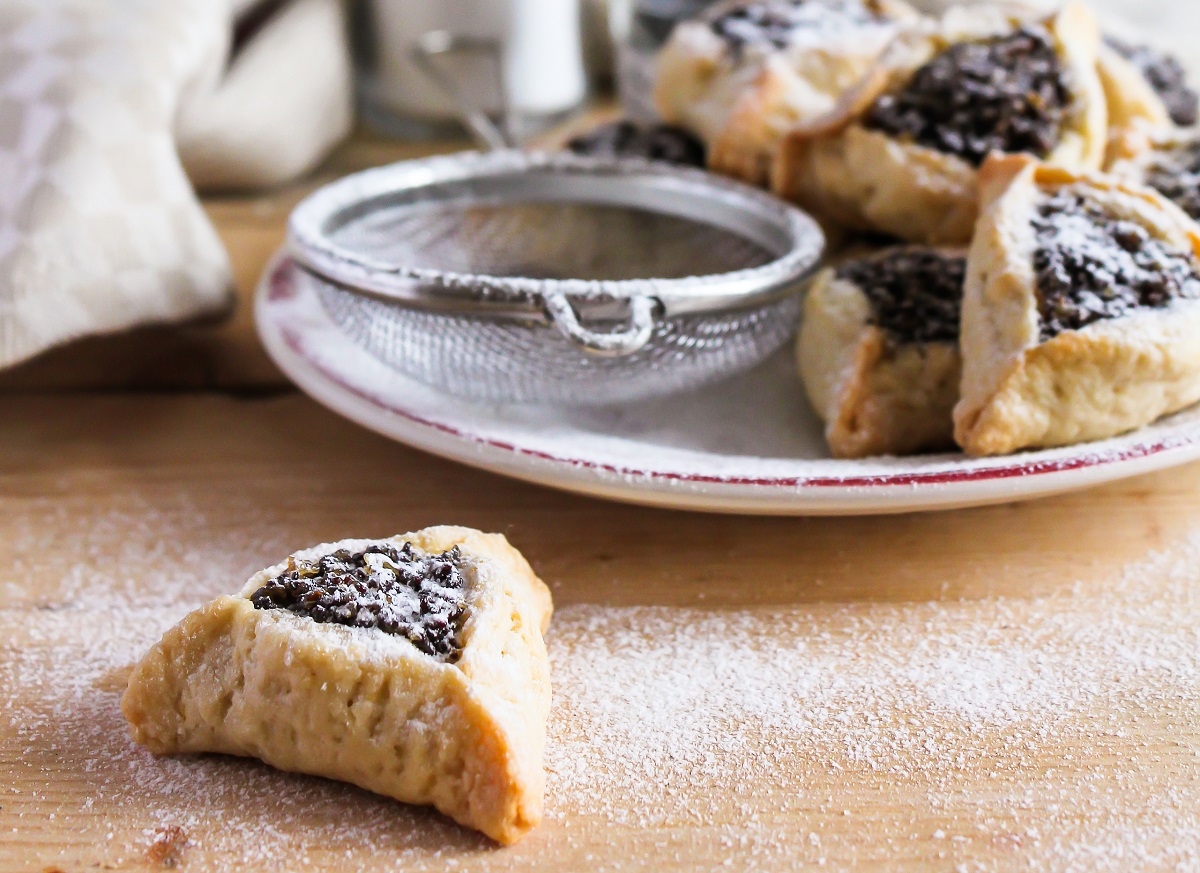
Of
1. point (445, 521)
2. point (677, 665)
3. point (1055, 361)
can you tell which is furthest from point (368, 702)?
point (1055, 361)

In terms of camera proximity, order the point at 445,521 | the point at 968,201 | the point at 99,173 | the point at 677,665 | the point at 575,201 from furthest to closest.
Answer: the point at 575,201 → the point at 99,173 → the point at 968,201 → the point at 445,521 → the point at 677,665

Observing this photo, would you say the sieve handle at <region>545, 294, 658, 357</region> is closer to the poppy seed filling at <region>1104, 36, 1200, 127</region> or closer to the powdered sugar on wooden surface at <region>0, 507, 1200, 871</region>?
the powdered sugar on wooden surface at <region>0, 507, 1200, 871</region>

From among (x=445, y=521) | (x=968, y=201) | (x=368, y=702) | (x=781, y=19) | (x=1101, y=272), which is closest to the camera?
(x=368, y=702)

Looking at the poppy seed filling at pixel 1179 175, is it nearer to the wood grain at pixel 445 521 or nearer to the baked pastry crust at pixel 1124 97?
the baked pastry crust at pixel 1124 97

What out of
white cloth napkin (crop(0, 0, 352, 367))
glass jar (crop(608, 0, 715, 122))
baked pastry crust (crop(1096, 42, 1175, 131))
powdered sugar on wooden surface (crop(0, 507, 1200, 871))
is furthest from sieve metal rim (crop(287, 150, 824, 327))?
glass jar (crop(608, 0, 715, 122))

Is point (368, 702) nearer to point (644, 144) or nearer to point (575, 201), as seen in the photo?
point (575, 201)

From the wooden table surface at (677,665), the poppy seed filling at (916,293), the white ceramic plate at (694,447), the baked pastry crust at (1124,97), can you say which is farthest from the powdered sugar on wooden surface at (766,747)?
the baked pastry crust at (1124,97)

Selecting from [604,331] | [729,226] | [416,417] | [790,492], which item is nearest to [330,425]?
[416,417]

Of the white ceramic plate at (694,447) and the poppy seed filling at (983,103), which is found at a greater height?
the poppy seed filling at (983,103)
